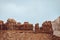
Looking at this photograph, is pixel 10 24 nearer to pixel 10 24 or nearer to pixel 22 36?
pixel 10 24

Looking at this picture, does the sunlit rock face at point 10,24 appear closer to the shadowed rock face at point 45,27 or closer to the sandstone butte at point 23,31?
the sandstone butte at point 23,31

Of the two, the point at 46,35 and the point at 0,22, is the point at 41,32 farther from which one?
the point at 0,22

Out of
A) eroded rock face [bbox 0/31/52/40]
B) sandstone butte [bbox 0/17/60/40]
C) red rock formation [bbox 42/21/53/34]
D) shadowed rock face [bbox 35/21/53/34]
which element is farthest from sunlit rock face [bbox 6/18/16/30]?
red rock formation [bbox 42/21/53/34]

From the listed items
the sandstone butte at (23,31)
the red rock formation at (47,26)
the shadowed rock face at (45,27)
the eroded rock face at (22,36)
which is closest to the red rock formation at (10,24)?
the sandstone butte at (23,31)

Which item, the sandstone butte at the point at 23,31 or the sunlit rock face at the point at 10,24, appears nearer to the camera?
the sandstone butte at the point at 23,31

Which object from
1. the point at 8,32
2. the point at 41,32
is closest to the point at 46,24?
the point at 41,32

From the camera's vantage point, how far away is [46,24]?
115 ft

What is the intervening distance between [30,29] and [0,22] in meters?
4.15

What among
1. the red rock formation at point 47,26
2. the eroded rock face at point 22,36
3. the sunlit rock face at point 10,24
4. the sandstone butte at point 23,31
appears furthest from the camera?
the red rock formation at point 47,26

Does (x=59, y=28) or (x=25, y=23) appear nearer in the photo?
(x=25, y=23)

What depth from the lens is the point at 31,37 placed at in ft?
112

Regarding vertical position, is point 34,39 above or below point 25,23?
below

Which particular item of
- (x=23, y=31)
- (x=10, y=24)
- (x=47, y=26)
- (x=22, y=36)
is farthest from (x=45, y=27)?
(x=10, y=24)

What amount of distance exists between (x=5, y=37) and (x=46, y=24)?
5.87 meters
